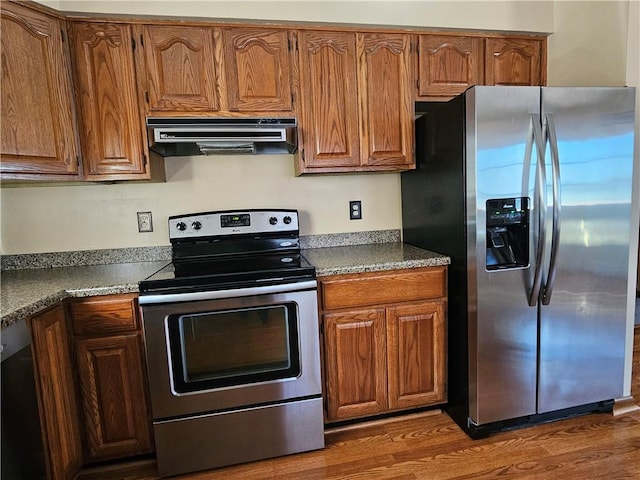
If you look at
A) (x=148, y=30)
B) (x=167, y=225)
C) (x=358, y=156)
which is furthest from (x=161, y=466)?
(x=148, y=30)

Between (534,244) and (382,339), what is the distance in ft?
2.75

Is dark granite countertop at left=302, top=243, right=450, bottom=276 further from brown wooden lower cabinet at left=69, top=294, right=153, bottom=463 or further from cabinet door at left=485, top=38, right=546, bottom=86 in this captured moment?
cabinet door at left=485, top=38, right=546, bottom=86

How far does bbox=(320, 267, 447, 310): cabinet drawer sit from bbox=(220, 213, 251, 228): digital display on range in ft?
2.11

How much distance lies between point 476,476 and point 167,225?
200 cm

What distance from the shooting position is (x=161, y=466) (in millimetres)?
1628

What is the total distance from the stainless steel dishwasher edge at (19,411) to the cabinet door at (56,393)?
32 millimetres

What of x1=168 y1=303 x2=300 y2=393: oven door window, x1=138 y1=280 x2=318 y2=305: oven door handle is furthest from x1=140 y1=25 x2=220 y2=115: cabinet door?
x1=168 y1=303 x2=300 y2=393: oven door window

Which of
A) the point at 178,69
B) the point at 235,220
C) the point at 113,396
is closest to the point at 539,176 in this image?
the point at 235,220

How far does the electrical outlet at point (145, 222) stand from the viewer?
213 cm

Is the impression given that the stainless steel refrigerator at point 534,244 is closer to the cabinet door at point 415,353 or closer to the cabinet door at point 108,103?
the cabinet door at point 415,353

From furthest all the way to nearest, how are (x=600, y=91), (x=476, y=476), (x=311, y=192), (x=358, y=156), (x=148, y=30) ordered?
(x=311, y=192) → (x=358, y=156) → (x=148, y=30) → (x=600, y=91) → (x=476, y=476)

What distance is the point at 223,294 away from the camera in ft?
5.21

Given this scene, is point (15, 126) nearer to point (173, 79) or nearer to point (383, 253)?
point (173, 79)

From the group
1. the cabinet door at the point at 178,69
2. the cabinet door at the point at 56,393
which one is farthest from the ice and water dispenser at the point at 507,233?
the cabinet door at the point at 56,393
